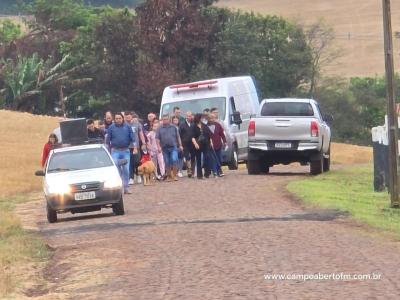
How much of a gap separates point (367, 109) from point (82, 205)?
6597 cm

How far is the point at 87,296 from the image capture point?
39.3 feet

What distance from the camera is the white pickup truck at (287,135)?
29250 mm

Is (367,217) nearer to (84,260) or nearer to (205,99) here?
(84,260)

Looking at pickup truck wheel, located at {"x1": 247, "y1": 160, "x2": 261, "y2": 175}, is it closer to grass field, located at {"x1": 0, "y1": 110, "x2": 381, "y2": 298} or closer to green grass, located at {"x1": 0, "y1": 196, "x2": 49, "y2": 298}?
grass field, located at {"x1": 0, "y1": 110, "x2": 381, "y2": 298}

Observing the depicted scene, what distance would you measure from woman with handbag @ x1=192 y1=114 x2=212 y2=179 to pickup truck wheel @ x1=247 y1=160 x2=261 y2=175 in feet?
3.73

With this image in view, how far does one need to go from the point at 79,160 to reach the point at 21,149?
97.5 ft

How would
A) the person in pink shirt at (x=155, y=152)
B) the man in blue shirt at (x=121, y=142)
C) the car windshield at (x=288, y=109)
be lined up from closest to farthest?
the man in blue shirt at (x=121, y=142) → the person in pink shirt at (x=155, y=152) → the car windshield at (x=288, y=109)

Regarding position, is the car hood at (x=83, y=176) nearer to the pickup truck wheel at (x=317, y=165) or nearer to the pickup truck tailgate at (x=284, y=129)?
the pickup truck tailgate at (x=284, y=129)

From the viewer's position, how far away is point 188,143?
2953cm

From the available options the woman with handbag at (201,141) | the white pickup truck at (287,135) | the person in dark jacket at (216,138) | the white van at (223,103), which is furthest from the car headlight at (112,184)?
the white van at (223,103)

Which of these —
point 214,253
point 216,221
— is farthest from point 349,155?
point 214,253

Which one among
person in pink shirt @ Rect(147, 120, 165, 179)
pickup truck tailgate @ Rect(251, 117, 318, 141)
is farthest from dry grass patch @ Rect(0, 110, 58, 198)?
pickup truck tailgate @ Rect(251, 117, 318, 141)

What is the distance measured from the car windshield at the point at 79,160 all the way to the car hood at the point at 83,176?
24 centimetres

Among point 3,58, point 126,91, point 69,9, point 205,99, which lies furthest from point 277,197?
point 69,9
